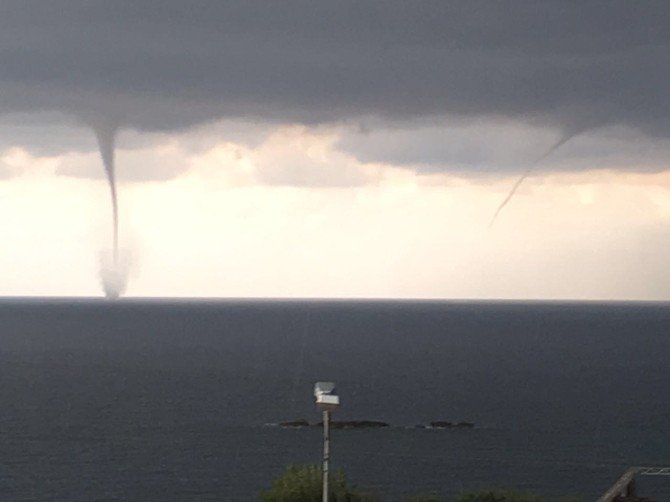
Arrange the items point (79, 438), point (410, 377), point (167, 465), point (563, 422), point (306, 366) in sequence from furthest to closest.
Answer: point (306, 366), point (410, 377), point (563, 422), point (79, 438), point (167, 465)

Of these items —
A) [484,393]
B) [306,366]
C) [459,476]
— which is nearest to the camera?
[459,476]

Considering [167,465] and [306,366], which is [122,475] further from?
[306,366]

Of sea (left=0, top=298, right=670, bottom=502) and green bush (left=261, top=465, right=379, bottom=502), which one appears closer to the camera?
green bush (left=261, top=465, right=379, bottom=502)

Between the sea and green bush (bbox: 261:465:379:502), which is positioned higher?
the sea

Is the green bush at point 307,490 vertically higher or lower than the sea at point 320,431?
lower

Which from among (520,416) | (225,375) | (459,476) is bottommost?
(459,476)

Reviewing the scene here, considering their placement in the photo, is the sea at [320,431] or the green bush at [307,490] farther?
the sea at [320,431]

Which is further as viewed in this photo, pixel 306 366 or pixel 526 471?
pixel 306 366

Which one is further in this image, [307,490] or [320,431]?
[320,431]

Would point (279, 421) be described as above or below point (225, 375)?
below

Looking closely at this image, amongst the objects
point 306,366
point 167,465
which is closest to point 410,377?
point 306,366

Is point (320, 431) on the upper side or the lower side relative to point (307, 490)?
upper
